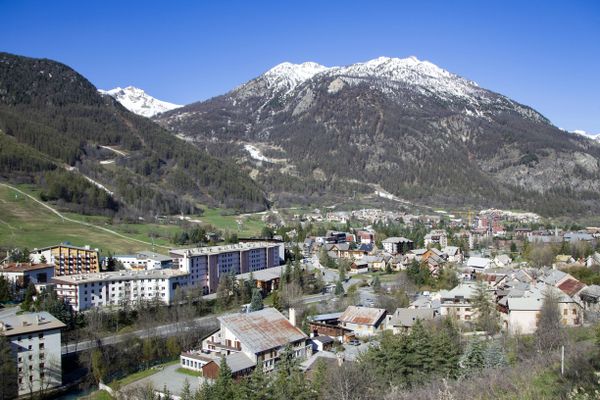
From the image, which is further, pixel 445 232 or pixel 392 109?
pixel 392 109

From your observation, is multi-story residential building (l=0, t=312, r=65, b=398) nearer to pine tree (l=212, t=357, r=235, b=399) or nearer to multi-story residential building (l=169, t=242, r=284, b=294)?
pine tree (l=212, t=357, r=235, b=399)

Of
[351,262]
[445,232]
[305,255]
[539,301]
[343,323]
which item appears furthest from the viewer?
[445,232]

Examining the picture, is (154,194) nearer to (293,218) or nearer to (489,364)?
(293,218)

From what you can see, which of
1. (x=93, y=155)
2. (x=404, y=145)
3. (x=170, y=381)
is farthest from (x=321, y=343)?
(x=404, y=145)

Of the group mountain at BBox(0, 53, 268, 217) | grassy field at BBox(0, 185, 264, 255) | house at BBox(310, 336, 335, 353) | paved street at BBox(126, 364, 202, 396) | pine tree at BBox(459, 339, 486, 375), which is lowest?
paved street at BBox(126, 364, 202, 396)

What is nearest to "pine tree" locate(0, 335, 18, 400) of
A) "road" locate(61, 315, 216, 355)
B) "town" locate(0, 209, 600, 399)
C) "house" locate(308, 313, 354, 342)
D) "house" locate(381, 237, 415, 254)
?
"town" locate(0, 209, 600, 399)

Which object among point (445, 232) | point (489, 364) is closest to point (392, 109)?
point (445, 232)
